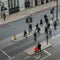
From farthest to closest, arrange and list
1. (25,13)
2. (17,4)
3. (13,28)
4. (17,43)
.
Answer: (17,4) → (25,13) → (13,28) → (17,43)

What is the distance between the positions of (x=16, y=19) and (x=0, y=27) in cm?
546

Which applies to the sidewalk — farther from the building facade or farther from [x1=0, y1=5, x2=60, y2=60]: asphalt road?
[x1=0, y1=5, x2=60, y2=60]: asphalt road

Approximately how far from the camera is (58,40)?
150ft

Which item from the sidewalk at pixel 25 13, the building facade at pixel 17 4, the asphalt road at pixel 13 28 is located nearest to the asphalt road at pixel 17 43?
the asphalt road at pixel 13 28

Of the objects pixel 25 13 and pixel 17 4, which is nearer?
pixel 25 13

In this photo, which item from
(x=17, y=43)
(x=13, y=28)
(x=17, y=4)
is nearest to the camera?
(x=17, y=43)

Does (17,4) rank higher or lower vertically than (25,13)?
higher

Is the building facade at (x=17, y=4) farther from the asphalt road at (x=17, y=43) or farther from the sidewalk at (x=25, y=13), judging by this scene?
the asphalt road at (x=17, y=43)

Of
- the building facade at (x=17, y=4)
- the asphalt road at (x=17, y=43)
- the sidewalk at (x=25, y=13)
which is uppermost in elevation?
the building facade at (x=17, y=4)

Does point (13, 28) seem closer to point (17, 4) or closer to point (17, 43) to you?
point (17, 43)

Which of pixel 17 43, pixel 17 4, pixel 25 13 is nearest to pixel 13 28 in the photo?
pixel 17 43

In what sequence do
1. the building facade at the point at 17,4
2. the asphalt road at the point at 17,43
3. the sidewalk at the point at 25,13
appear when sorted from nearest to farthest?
the asphalt road at the point at 17,43 < the sidewalk at the point at 25,13 < the building facade at the point at 17,4

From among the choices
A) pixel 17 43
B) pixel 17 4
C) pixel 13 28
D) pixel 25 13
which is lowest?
pixel 17 43

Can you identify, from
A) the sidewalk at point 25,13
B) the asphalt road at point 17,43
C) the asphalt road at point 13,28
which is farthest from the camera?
the sidewalk at point 25,13
